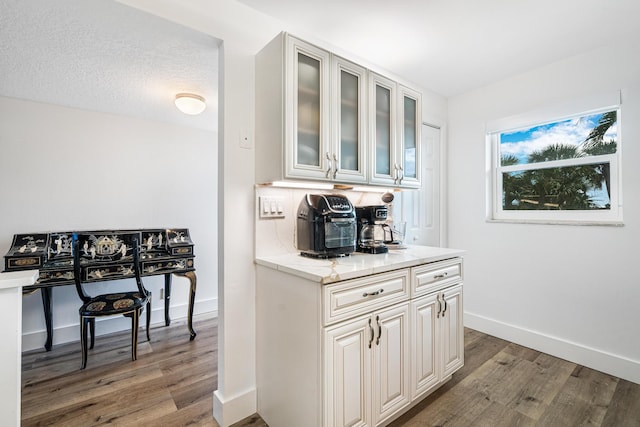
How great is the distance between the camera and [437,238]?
3102 mm

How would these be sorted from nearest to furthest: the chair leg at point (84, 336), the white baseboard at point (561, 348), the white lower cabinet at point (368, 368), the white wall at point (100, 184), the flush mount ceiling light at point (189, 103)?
1. the white lower cabinet at point (368, 368)
2. the white baseboard at point (561, 348)
3. the chair leg at point (84, 336)
4. the flush mount ceiling light at point (189, 103)
5. the white wall at point (100, 184)

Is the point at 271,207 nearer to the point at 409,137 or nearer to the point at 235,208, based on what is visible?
the point at 235,208

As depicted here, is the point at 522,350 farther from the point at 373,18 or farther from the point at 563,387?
the point at 373,18

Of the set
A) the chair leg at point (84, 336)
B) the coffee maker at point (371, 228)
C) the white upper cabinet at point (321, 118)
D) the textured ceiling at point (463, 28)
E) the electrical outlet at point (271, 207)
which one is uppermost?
the textured ceiling at point (463, 28)

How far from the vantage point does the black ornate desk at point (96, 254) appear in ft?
7.52

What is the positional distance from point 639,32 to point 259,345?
127 inches

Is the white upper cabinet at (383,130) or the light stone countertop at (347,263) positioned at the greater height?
the white upper cabinet at (383,130)

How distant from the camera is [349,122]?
6.03 ft

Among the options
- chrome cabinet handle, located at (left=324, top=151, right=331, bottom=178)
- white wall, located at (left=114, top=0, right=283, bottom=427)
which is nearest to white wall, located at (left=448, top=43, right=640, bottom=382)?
chrome cabinet handle, located at (left=324, top=151, right=331, bottom=178)

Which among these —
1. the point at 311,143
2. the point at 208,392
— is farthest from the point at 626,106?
Answer: the point at 208,392

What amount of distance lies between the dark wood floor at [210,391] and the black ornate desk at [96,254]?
55 cm

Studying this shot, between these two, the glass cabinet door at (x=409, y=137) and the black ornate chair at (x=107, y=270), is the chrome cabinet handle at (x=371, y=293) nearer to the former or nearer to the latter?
the glass cabinet door at (x=409, y=137)

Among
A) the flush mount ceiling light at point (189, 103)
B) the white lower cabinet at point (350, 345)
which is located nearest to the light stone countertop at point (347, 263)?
the white lower cabinet at point (350, 345)

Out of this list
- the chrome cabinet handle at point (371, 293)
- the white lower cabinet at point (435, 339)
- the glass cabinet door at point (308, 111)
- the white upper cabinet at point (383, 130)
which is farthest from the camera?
the white upper cabinet at point (383, 130)
